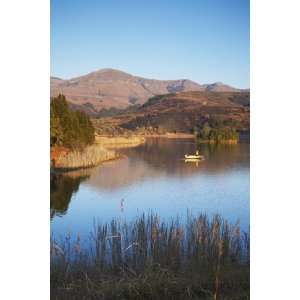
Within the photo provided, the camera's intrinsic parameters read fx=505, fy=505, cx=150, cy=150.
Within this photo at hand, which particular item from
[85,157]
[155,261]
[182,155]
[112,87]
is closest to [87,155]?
[85,157]

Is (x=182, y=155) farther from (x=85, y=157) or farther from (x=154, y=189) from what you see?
(x=85, y=157)

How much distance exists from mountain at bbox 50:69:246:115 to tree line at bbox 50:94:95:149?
2.3 inches

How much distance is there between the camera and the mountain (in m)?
3.62

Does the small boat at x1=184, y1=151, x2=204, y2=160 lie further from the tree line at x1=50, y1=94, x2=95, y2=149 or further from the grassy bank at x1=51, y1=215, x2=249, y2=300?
the tree line at x1=50, y1=94, x2=95, y2=149

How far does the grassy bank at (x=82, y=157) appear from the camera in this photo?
12.0 feet

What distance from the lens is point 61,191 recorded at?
11.6 ft

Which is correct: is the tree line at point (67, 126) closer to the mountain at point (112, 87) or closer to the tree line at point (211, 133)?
the mountain at point (112, 87)

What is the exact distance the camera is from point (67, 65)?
3.59 m

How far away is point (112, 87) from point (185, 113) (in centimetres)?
58

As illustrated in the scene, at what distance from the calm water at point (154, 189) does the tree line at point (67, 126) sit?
0.79ft

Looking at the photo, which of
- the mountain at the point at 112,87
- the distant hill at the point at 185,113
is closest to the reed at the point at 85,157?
the distant hill at the point at 185,113

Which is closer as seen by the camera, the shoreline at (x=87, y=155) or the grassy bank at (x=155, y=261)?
the grassy bank at (x=155, y=261)
